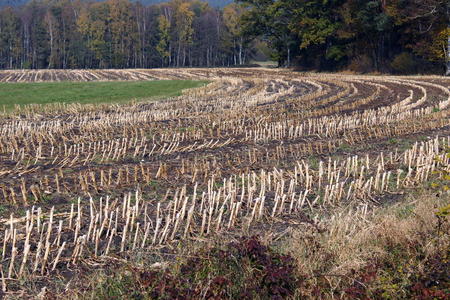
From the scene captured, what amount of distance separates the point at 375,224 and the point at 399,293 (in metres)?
1.82

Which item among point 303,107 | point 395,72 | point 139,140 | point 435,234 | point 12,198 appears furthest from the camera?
point 395,72

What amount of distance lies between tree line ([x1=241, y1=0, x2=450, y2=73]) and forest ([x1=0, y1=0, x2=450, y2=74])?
12cm

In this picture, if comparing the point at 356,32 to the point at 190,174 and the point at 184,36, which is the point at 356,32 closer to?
the point at 190,174

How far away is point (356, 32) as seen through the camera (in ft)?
169

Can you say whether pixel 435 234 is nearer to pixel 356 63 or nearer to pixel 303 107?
pixel 303 107

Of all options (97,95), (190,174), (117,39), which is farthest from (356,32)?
(117,39)

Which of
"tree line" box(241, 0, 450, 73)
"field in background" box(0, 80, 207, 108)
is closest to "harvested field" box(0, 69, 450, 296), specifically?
"field in background" box(0, 80, 207, 108)

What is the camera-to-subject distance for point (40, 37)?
97.4m

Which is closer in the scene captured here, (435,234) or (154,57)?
(435,234)

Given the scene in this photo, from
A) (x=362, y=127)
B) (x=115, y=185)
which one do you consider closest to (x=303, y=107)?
(x=362, y=127)

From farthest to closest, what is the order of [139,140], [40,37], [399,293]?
[40,37]
[139,140]
[399,293]

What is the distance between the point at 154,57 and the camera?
100000 mm

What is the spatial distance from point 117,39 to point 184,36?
11.7 m

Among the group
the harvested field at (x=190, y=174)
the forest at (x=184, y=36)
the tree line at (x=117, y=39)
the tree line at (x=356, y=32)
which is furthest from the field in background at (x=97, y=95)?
the tree line at (x=117, y=39)
